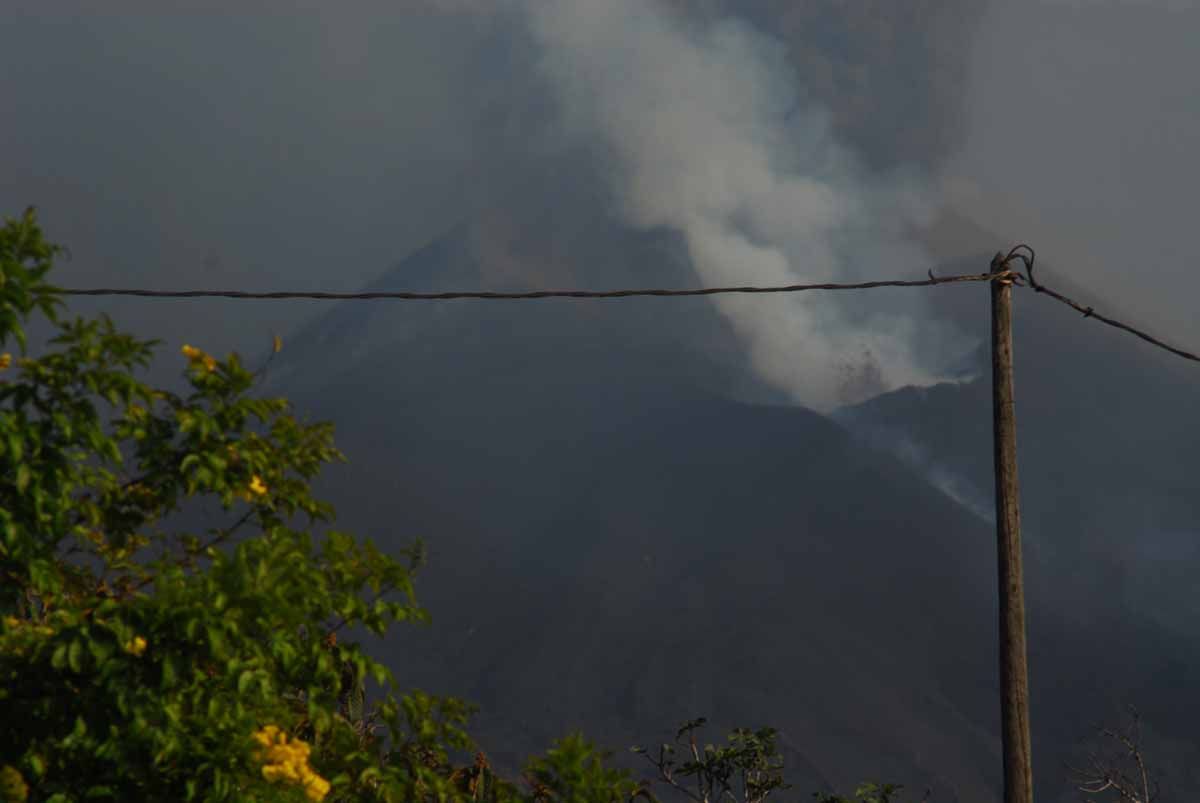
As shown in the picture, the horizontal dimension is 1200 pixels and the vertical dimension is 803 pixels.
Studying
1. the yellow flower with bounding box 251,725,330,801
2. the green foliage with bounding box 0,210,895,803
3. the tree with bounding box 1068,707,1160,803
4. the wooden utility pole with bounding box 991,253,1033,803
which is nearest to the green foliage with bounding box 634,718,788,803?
the tree with bounding box 1068,707,1160,803

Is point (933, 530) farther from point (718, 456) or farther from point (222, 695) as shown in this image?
point (222, 695)

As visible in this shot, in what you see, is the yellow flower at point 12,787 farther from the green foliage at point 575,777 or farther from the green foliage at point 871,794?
the green foliage at point 871,794

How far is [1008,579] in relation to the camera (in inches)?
275

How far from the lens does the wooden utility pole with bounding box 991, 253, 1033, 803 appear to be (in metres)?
6.79

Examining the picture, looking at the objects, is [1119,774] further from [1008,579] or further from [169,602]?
[169,602]

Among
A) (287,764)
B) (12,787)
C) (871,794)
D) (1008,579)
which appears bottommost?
(12,787)

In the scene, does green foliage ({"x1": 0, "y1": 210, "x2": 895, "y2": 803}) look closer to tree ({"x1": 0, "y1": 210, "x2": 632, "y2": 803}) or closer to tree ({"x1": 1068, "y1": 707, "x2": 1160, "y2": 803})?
tree ({"x1": 0, "y1": 210, "x2": 632, "y2": 803})

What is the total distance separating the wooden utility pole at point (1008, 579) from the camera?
6793 mm

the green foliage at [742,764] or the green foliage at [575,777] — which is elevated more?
the green foliage at [742,764]

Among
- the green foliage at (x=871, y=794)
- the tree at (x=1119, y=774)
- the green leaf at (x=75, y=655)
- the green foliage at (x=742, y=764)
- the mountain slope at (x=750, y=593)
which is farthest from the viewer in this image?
the mountain slope at (x=750, y=593)

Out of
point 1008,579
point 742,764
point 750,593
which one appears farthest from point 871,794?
point 750,593

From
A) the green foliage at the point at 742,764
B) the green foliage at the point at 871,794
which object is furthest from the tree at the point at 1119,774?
the green foliage at the point at 742,764

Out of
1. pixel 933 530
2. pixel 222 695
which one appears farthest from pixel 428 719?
pixel 933 530

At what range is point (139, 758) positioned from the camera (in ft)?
14.4
